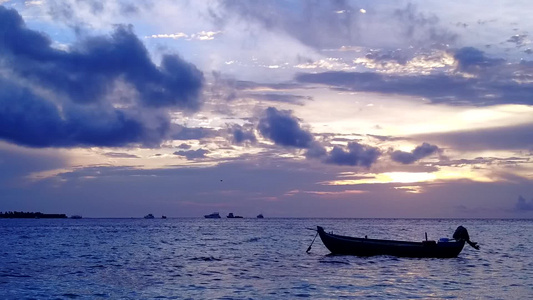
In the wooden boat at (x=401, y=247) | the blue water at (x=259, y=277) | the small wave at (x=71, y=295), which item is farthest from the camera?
the wooden boat at (x=401, y=247)

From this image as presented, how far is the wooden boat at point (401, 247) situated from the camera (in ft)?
179

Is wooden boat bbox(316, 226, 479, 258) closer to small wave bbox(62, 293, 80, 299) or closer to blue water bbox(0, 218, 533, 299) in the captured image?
blue water bbox(0, 218, 533, 299)

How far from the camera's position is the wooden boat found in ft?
179

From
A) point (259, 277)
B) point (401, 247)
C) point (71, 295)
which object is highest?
point (401, 247)

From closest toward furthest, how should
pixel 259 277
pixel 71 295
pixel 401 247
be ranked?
pixel 71 295 → pixel 259 277 → pixel 401 247

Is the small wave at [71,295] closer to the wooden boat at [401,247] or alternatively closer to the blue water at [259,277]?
the blue water at [259,277]

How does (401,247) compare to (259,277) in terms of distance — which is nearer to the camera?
(259,277)

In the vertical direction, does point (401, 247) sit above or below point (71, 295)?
above

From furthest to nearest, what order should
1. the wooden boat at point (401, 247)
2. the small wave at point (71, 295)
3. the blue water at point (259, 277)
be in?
the wooden boat at point (401, 247) < the blue water at point (259, 277) < the small wave at point (71, 295)

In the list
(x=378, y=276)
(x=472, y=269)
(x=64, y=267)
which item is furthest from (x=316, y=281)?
(x=64, y=267)

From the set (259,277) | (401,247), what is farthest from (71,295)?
(401,247)

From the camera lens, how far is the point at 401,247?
180 feet

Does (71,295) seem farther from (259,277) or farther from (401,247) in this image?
(401,247)

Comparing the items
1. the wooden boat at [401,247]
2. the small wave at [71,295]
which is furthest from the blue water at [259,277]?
the wooden boat at [401,247]
